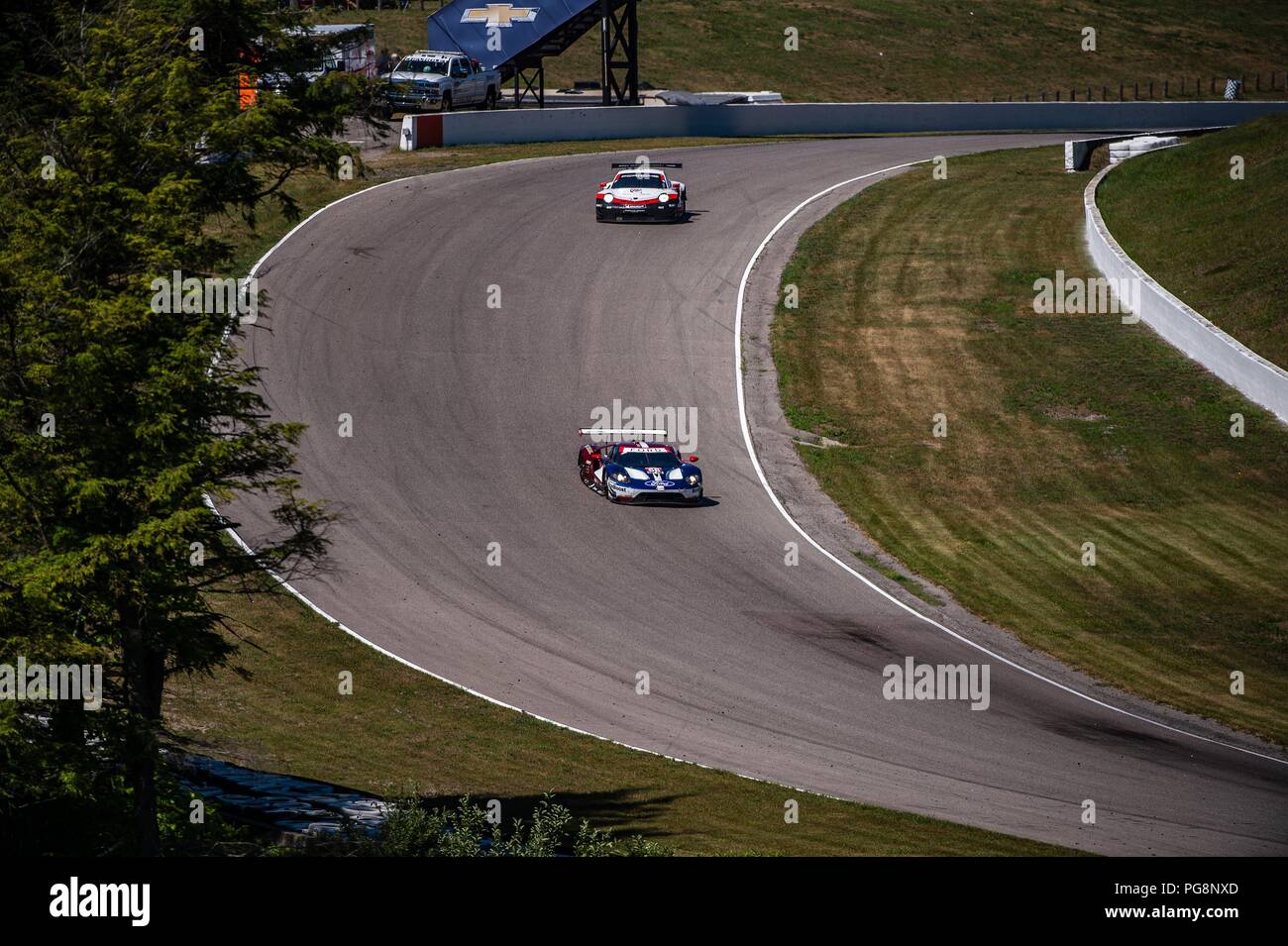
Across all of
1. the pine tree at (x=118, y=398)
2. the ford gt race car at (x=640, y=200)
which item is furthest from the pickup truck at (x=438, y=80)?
the pine tree at (x=118, y=398)

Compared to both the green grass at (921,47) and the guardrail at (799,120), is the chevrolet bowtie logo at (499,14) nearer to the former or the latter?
the guardrail at (799,120)

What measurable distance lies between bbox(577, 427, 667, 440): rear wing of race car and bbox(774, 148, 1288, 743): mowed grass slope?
10.9ft

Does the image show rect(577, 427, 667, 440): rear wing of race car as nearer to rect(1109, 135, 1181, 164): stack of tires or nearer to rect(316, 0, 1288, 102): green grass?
rect(1109, 135, 1181, 164): stack of tires

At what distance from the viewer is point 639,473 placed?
2638 centimetres

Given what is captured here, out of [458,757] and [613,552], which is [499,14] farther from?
[458,757]

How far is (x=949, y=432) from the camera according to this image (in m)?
31.1

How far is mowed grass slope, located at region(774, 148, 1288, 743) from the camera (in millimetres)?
22094

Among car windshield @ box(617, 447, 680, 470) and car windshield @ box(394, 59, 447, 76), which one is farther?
car windshield @ box(394, 59, 447, 76)

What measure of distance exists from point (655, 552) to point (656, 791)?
8401 millimetres

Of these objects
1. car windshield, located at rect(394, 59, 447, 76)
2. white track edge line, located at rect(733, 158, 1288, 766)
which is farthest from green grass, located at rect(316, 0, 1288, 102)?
white track edge line, located at rect(733, 158, 1288, 766)

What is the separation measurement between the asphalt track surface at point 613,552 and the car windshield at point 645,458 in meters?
Answer: 0.97

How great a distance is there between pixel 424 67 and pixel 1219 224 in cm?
3040

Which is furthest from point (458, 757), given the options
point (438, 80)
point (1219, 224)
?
point (438, 80)
